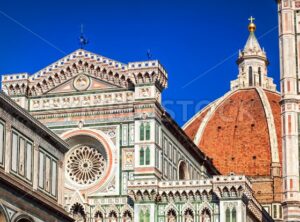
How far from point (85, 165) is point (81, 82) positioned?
14.8ft

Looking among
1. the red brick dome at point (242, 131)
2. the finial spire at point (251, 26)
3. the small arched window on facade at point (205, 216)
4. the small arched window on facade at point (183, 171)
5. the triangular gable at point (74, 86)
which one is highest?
the finial spire at point (251, 26)

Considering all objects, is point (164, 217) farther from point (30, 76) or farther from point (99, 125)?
point (30, 76)

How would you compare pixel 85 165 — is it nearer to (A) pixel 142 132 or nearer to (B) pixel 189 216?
(A) pixel 142 132

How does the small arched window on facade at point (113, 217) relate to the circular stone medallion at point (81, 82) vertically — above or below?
below

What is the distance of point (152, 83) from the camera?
49.4m

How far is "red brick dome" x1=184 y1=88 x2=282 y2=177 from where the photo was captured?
3482 inches

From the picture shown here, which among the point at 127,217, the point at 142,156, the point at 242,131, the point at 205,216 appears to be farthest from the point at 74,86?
the point at 242,131

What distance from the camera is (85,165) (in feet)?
167

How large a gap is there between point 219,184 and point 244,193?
1.34 metres

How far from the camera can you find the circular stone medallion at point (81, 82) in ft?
168

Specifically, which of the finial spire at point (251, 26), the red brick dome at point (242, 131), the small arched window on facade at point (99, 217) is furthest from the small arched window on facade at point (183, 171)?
the finial spire at point (251, 26)

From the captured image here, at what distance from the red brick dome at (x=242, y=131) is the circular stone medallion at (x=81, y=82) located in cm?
3712

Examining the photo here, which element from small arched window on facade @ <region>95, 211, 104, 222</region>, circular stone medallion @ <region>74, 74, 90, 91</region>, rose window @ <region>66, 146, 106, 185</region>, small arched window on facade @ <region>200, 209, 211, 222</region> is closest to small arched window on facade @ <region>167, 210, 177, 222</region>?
small arched window on facade @ <region>200, 209, 211, 222</region>

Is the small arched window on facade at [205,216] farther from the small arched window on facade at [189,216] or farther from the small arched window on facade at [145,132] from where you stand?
the small arched window on facade at [145,132]
